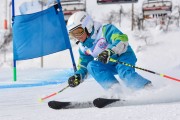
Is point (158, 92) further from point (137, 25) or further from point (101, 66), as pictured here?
point (137, 25)

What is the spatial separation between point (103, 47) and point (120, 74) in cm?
36

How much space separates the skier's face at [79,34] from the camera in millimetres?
4168

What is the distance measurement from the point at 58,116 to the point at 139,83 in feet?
4.29

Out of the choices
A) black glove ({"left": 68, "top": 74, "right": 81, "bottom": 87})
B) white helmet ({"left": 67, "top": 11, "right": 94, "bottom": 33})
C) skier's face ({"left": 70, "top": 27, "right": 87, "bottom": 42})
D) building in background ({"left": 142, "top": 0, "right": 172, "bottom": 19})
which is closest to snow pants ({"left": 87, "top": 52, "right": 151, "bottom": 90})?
black glove ({"left": 68, "top": 74, "right": 81, "bottom": 87})

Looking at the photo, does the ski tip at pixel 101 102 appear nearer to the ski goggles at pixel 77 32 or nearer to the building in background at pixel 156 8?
the ski goggles at pixel 77 32

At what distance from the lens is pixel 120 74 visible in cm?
422

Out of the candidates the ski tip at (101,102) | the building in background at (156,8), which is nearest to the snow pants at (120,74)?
the ski tip at (101,102)

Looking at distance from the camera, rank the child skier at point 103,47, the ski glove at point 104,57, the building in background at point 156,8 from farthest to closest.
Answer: the building in background at point 156,8, the child skier at point 103,47, the ski glove at point 104,57

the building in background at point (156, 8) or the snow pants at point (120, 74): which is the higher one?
the snow pants at point (120, 74)

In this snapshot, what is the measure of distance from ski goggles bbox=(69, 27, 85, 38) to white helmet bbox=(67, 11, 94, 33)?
0.12 ft

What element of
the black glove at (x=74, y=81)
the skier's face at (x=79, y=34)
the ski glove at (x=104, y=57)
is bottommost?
the black glove at (x=74, y=81)

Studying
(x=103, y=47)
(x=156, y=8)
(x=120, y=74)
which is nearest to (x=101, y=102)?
(x=120, y=74)

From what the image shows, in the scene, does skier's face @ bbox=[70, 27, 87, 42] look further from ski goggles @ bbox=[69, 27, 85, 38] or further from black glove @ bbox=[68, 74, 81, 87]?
black glove @ bbox=[68, 74, 81, 87]

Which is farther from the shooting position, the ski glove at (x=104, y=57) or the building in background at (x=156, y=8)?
the building in background at (x=156, y=8)
